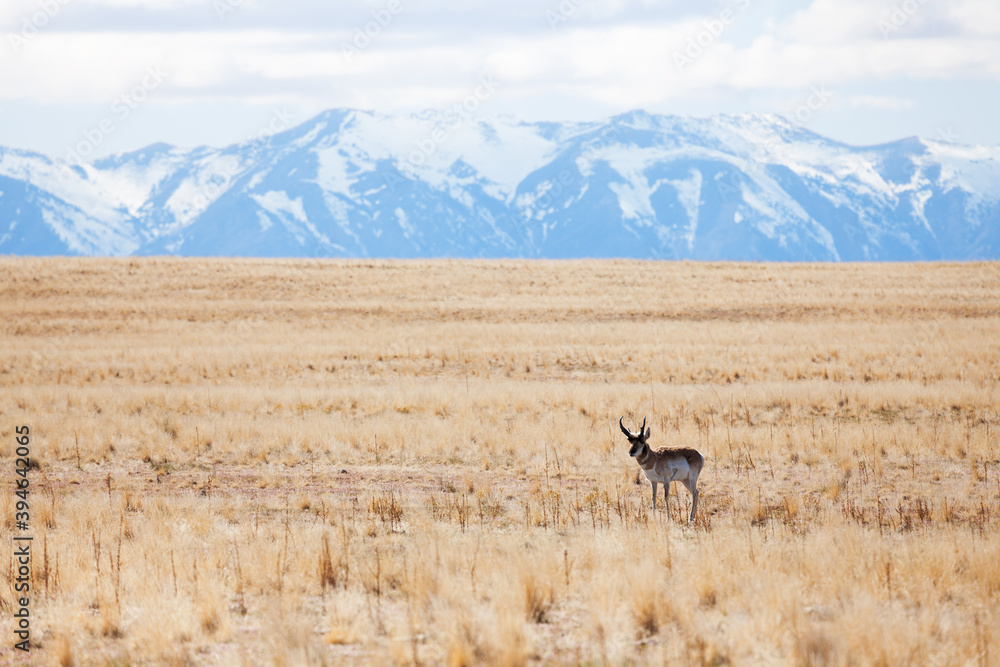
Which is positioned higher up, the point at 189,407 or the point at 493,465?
the point at 189,407

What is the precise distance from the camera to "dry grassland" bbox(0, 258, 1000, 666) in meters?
6.84

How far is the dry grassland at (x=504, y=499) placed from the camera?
22.4ft

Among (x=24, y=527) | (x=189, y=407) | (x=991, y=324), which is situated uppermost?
(x=991, y=324)

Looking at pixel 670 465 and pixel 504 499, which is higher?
pixel 670 465

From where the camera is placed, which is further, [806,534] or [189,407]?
[189,407]

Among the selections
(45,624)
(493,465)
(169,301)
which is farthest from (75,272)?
(45,624)

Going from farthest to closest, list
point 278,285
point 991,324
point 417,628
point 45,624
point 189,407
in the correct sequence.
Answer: point 278,285, point 991,324, point 189,407, point 45,624, point 417,628

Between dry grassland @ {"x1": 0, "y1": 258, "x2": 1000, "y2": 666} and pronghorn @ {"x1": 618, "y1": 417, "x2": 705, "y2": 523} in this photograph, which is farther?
pronghorn @ {"x1": 618, "y1": 417, "x2": 705, "y2": 523}

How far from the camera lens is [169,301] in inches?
1909

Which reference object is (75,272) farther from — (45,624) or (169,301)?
(45,624)

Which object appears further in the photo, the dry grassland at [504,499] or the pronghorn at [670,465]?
the pronghorn at [670,465]

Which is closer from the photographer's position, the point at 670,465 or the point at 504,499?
the point at 670,465

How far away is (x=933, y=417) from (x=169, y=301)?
134ft

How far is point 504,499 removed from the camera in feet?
40.6
